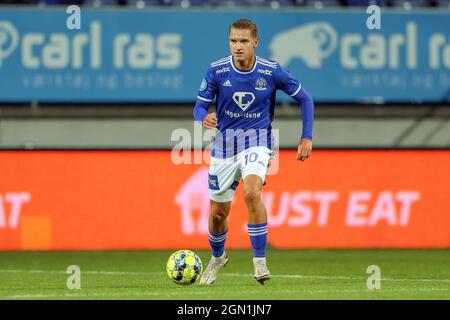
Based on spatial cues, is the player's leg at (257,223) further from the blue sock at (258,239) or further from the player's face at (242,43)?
the player's face at (242,43)

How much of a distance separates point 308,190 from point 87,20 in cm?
465

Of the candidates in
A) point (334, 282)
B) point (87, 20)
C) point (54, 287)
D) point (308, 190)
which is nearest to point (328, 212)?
point (308, 190)

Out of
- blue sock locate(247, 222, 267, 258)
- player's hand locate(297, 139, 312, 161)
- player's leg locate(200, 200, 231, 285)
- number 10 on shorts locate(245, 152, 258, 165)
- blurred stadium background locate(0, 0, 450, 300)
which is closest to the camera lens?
blue sock locate(247, 222, 267, 258)

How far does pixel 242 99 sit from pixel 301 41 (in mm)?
8799

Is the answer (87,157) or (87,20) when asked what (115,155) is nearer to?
(87,157)

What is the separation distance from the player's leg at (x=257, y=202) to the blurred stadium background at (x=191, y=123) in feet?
22.3

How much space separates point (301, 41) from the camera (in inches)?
774

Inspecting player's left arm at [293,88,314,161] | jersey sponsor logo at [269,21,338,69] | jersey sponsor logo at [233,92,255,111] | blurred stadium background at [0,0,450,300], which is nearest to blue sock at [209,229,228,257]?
player's left arm at [293,88,314,161]

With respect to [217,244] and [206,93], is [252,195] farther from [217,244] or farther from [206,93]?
[206,93]

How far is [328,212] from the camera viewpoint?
17891 mm

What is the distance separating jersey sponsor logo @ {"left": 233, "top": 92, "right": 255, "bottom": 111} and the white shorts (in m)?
0.41

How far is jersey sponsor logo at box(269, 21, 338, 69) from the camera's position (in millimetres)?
19625

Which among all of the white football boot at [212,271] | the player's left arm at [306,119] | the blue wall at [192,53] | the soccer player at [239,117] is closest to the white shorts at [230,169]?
the soccer player at [239,117]

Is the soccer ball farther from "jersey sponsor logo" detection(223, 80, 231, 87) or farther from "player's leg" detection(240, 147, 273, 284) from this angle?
"jersey sponsor logo" detection(223, 80, 231, 87)
